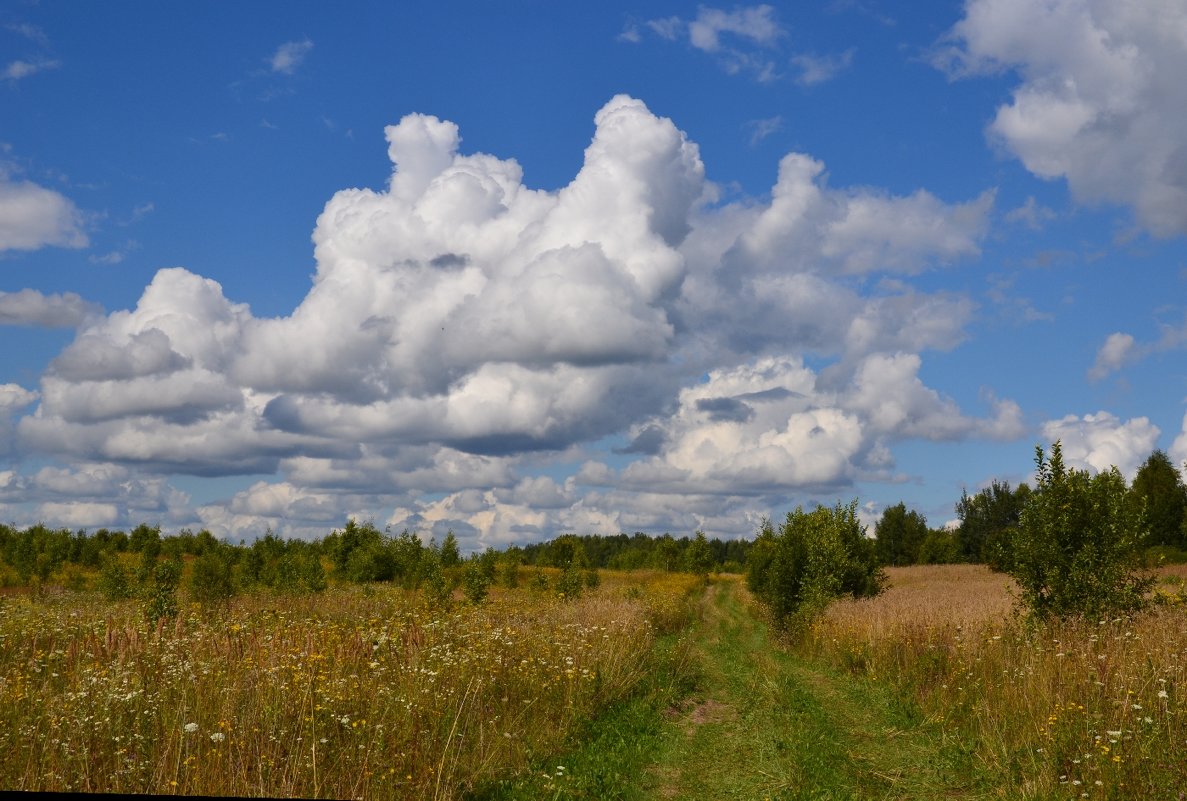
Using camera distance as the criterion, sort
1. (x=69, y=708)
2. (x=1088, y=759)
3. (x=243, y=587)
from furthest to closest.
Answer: (x=243, y=587)
(x=1088, y=759)
(x=69, y=708)

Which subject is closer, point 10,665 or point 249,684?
point 249,684

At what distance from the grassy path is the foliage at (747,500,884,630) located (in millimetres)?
9268

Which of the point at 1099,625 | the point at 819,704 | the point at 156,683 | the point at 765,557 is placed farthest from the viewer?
the point at 765,557

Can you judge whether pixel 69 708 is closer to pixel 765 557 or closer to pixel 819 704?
pixel 819 704

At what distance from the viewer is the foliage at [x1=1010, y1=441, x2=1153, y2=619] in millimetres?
13391

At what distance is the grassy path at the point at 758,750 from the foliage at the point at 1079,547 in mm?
3381

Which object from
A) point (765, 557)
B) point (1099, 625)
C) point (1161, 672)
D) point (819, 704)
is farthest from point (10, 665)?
point (765, 557)

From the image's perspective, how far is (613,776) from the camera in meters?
9.57

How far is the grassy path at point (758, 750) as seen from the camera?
9.48 m

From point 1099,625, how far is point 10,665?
16.6 m

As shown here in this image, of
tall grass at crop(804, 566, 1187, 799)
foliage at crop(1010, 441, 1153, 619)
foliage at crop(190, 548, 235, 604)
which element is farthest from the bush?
foliage at crop(1010, 441, 1153, 619)

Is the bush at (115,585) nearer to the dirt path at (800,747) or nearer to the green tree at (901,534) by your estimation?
the dirt path at (800,747)

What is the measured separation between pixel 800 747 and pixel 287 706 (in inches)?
279

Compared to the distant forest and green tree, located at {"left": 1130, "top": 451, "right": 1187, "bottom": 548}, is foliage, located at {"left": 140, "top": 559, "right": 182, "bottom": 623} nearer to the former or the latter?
the distant forest
